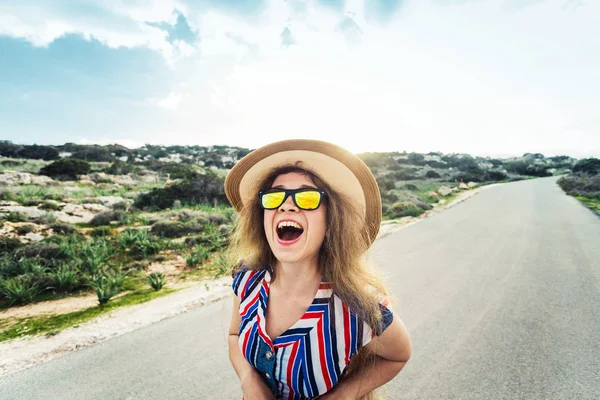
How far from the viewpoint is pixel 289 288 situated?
1516mm

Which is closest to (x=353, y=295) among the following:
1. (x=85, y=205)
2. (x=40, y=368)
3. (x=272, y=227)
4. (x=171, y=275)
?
(x=272, y=227)

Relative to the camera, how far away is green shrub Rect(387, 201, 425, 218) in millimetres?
13047

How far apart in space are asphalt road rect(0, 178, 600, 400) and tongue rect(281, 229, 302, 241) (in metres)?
1.90

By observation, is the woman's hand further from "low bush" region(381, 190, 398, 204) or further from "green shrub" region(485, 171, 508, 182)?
Answer: "green shrub" region(485, 171, 508, 182)

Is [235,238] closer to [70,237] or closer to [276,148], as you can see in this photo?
[276,148]

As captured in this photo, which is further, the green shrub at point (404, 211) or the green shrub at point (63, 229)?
the green shrub at point (404, 211)

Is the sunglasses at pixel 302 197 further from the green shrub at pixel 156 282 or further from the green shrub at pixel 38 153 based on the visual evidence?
the green shrub at pixel 38 153

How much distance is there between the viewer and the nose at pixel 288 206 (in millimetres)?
1417

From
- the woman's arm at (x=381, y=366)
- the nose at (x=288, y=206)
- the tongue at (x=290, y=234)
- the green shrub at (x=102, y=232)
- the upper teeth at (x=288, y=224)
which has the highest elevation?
the nose at (x=288, y=206)

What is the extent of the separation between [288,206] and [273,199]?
0.10 metres

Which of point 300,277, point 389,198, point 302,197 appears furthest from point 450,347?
point 389,198

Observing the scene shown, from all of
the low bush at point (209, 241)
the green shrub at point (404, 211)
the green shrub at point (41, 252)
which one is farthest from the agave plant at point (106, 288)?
the green shrub at point (404, 211)

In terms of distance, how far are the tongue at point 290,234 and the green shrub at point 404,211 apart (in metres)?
12.3

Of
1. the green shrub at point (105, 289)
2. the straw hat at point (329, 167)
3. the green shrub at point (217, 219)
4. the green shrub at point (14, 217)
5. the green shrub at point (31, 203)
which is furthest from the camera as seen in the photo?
the green shrub at point (217, 219)
